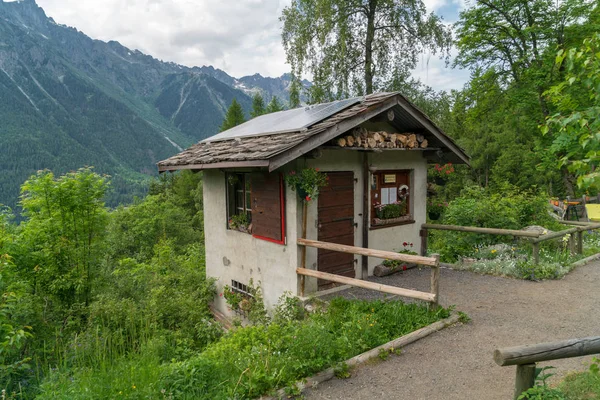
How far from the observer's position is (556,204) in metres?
16.7

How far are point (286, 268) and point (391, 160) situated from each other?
344 cm

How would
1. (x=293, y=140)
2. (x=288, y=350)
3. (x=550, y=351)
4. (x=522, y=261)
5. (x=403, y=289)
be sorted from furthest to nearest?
(x=522, y=261) < (x=293, y=140) < (x=403, y=289) < (x=288, y=350) < (x=550, y=351)

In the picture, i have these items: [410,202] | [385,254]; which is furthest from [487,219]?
[385,254]

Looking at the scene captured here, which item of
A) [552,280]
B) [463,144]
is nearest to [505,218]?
[552,280]

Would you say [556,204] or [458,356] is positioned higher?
[556,204]

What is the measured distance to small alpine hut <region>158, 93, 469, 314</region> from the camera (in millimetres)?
6824

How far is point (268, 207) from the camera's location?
7332mm

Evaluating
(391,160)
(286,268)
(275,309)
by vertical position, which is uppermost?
(391,160)

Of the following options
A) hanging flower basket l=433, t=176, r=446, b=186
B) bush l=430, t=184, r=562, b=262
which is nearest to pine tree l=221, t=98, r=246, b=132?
bush l=430, t=184, r=562, b=262

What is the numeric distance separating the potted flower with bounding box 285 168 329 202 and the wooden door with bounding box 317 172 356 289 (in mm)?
599

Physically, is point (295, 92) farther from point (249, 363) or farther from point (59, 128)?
point (59, 128)

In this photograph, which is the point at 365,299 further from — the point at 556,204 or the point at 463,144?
the point at 463,144

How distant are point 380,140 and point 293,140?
2.10 metres

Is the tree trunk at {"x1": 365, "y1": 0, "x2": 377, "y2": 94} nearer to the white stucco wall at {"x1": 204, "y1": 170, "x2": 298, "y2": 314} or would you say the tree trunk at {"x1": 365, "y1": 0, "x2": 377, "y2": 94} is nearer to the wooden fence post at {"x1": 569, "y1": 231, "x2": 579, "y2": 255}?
the wooden fence post at {"x1": 569, "y1": 231, "x2": 579, "y2": 255}
